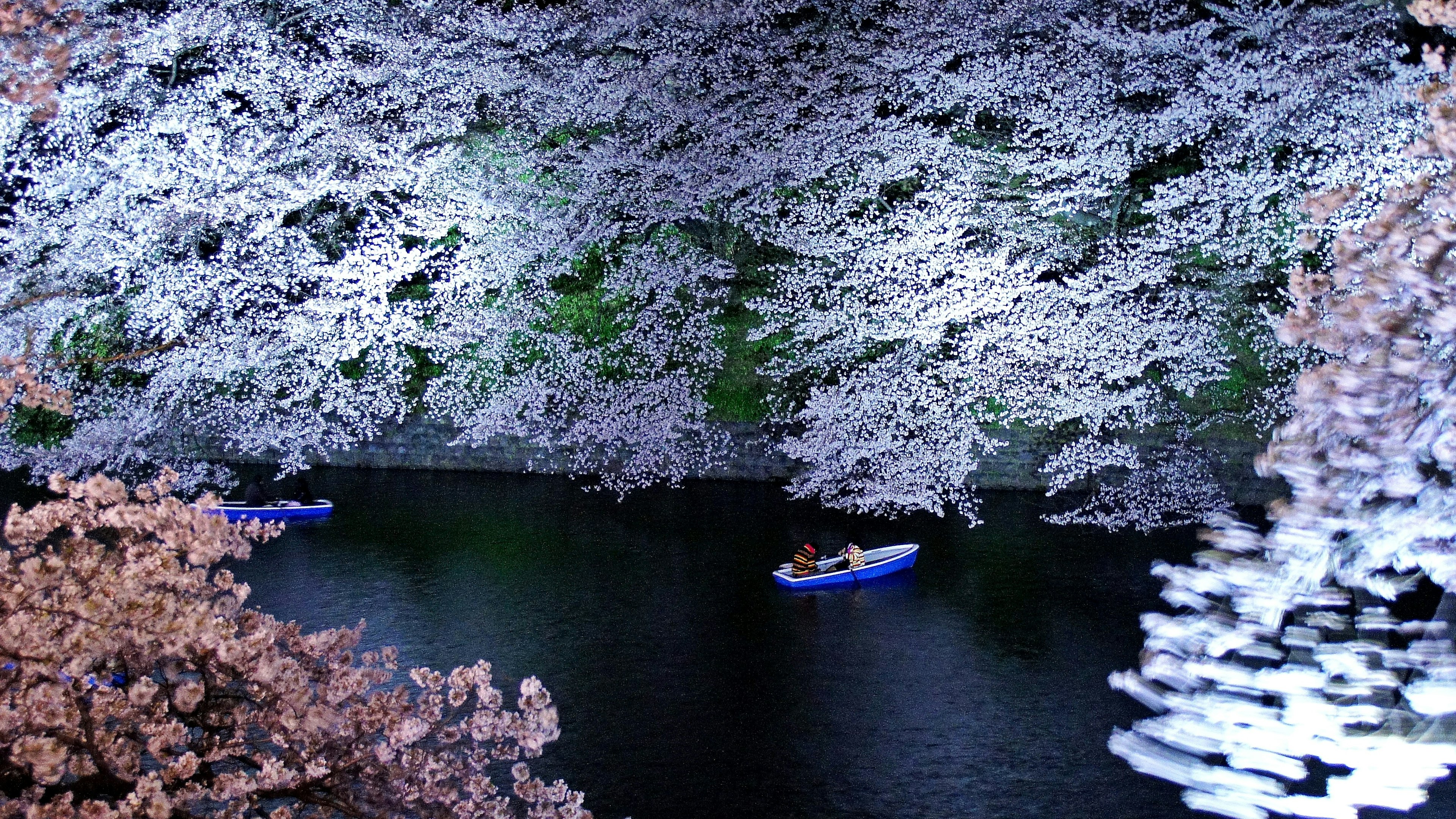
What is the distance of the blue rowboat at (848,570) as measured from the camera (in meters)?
12.7

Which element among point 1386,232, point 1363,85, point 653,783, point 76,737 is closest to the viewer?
point 1386,232

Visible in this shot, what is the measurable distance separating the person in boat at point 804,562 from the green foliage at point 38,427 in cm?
1464

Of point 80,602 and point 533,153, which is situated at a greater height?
point 533,153

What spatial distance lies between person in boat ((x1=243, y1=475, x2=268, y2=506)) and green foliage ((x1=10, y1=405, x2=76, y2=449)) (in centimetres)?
575

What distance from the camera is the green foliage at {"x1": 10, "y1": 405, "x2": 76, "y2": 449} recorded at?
1955 cm

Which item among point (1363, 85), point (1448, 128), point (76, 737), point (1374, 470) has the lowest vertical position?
point (76, 737)

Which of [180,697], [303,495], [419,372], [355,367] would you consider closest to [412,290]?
[419,372]

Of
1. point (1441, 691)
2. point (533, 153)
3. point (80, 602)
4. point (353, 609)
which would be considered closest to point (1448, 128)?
point (1441, 691)

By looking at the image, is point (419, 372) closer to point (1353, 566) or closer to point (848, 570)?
point (848, 570)

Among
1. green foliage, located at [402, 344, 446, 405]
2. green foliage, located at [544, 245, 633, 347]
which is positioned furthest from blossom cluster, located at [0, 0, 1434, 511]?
green foliage, located at [402, 344, 446, 405]

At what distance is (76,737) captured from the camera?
12.0ft

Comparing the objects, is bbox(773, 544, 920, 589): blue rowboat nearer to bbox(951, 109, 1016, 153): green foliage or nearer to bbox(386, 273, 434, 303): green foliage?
bbox(951, 109, 1016, 153): green foliage

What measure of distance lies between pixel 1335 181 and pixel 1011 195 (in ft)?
12.7

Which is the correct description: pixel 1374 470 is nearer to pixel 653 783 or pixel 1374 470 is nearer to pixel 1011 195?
pixel 653 783
